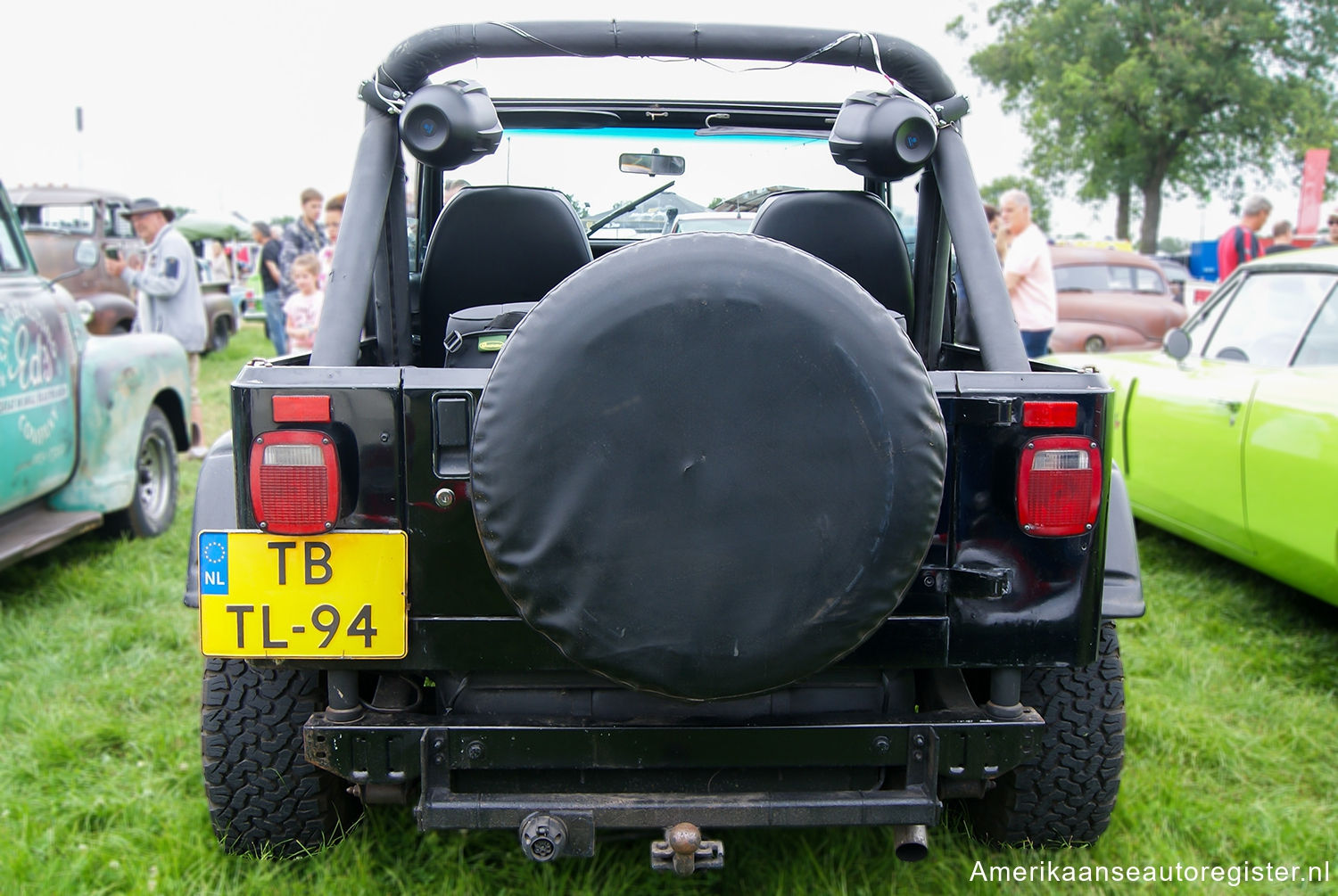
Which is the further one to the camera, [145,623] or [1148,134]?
[1148,134]

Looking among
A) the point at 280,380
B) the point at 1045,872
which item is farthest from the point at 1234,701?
the point at 280,380

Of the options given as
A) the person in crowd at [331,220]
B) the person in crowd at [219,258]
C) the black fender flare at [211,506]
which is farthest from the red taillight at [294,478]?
the person in crowd at [219,258]

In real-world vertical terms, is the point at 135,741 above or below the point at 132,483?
below

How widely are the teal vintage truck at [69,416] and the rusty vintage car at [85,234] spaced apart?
6031 mm

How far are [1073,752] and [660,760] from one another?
3.18 feet

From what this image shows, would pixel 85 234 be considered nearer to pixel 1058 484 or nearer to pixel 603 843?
pixel 603 843

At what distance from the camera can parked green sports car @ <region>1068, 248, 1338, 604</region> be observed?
11.6 ft

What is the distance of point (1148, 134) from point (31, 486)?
34.7m

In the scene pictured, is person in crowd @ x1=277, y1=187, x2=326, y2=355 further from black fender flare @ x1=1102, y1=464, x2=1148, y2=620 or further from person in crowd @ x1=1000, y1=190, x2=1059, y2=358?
black fender flare @ x1=1102, y1=464, x2=1148, y2=620

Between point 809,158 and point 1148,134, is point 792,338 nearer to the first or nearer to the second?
point 809,158

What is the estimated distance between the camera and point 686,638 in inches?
64.8

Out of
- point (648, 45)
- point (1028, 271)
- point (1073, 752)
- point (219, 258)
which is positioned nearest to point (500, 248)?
point (648, 45)

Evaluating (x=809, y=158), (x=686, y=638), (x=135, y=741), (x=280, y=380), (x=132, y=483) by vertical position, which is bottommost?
(x=135, y=741)

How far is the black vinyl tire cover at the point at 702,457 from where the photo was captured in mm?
1610
